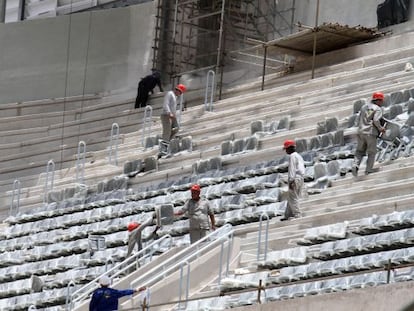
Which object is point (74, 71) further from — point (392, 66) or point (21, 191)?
point (392, 66)

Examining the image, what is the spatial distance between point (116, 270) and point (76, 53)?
533 inches

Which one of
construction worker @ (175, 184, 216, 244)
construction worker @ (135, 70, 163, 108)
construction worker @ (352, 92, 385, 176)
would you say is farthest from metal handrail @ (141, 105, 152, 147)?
construction worker @ (352, 92, 385, 176)

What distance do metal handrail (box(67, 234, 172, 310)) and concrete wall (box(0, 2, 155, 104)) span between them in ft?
39.3

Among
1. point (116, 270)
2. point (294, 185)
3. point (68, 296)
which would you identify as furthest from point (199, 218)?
point (68, 296)

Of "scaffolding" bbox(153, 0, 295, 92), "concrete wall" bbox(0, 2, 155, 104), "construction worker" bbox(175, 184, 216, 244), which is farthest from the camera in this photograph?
"concrete wall" bbox(0, 2, 155, 104)

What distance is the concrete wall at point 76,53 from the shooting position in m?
32.4

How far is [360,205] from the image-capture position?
1828 centimetres

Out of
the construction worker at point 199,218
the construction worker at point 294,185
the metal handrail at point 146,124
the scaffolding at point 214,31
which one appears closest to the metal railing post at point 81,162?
the metal handrail at point 146,124

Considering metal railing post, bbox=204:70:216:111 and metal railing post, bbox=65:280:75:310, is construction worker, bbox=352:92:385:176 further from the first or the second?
metal railing post, bbox=204:70:216:111

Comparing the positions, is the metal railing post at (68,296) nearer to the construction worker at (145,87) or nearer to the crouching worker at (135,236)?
the crouching worker at (135,236)

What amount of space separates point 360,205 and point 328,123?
13.3 ft

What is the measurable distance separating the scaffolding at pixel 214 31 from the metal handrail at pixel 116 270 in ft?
31.1

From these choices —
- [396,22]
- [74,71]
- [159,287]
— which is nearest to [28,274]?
[159,287]

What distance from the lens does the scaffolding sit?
29.8m
